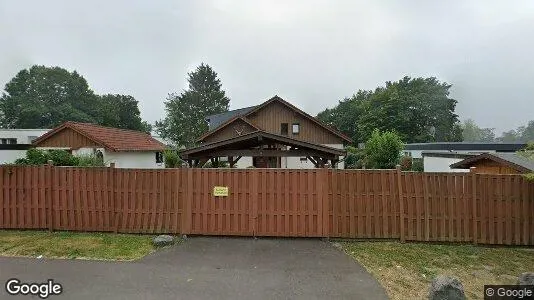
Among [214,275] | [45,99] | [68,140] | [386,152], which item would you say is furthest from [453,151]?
[45,99]

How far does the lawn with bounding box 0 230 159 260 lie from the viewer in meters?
7.62

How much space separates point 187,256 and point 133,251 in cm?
139

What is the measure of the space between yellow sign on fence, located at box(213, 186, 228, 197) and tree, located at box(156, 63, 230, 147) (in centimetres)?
5314

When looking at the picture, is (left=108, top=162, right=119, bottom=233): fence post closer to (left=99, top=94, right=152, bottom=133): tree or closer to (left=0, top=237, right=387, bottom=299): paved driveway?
(left=0, top=237, right=387, bottom=299): paved driveway

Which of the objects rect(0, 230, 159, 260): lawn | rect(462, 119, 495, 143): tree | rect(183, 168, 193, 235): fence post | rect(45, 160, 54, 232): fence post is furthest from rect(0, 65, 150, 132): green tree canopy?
rect(462, 119, 495, 143): tree

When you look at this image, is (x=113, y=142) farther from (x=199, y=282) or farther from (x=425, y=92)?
(x=425, y=92)

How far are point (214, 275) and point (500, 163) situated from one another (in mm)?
11102

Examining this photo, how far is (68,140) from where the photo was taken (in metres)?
24.3

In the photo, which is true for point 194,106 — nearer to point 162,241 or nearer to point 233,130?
point 233,130

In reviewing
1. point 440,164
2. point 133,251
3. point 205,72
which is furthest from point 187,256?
point 205,72

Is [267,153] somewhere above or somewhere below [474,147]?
below

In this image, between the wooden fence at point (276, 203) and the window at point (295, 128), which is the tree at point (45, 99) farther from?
the wooden fence at point (276, 203)

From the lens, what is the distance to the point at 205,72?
71500mm

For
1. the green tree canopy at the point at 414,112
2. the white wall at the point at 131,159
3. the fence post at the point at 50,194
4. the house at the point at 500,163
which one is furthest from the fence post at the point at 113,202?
the green tree canopy at the point at 414,112
